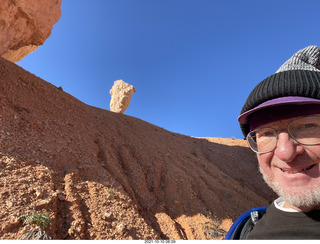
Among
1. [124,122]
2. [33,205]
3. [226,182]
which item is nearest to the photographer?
[33,205]

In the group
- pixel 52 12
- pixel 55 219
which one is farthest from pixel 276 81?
pixel 52 12

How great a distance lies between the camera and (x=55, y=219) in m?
3.51

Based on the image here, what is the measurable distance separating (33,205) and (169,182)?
473cm

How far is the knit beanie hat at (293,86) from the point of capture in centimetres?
148

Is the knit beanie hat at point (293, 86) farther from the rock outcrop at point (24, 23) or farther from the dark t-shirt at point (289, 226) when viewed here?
the rock outcrop at point (24, 23)

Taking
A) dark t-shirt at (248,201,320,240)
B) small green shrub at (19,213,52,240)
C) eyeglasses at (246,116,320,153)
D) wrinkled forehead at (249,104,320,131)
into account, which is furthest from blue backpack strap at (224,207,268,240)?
small green shrub at (19,213,52,240)

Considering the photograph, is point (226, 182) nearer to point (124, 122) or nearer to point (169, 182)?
point (169, 182)

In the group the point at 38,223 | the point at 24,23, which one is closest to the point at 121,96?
the point at 24,23

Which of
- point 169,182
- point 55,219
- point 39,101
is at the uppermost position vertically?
point 39,101

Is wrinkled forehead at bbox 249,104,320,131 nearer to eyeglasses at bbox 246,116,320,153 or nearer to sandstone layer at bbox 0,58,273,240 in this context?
eyeglasses at bbox 246,116,320,153

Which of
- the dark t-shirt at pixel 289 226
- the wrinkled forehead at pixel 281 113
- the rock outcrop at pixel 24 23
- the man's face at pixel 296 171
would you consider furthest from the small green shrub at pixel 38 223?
the rock outcrop at pixel 24 23

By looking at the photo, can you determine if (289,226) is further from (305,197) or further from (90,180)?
(90,180)

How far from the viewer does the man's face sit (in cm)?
138

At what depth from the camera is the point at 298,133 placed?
1.48 m
